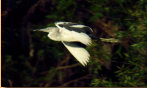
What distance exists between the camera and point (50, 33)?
2.28 metres

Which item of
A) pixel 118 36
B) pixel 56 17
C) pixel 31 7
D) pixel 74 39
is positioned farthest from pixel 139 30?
pixel 31 7

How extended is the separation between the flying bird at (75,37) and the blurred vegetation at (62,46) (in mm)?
55

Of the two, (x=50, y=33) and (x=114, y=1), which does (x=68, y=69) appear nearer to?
(x=114, y=1)

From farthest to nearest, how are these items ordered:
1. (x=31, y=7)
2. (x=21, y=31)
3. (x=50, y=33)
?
(x=21, y=31), (x=31, y=7), (x=50, y=33)

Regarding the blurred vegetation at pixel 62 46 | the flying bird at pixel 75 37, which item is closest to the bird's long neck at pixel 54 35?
the flying bird at pixel 75 37

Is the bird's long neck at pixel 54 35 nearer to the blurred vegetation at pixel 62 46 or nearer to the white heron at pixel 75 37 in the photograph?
the white heron at pixel 75 37

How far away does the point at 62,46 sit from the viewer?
2.40 m

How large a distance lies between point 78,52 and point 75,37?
10cm

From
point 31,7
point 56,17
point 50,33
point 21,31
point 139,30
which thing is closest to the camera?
point 139,30

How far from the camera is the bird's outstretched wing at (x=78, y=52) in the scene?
7.13 ft

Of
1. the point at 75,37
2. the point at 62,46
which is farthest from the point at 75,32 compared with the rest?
the point at 62,46

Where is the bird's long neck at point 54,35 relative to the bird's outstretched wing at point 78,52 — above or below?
above

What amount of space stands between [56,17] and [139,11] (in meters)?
0.64

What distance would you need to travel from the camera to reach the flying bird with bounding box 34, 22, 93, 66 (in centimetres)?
218
